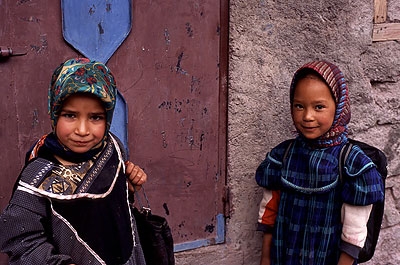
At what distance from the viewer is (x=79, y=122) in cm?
185

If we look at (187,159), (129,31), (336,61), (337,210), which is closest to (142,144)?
(187,159)

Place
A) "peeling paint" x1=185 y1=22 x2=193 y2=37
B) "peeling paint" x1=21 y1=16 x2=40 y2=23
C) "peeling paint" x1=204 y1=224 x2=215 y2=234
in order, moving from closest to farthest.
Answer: "peeling paint" x1=21 y1=16 x2=40 y2=23 < "peeling paint" x1=185 y1=22 x2=193 y2=37 < "peeling paint" x1=204 y1=224 x2=215 y2=234

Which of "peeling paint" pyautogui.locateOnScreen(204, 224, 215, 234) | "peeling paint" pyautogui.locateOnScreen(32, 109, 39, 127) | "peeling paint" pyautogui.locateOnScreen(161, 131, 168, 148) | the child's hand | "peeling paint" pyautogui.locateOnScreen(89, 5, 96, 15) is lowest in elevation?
"peeling paint" pyautogui.locateOnScreen(204, 224, 215, 234)

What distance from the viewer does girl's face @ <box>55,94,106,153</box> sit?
1830mm

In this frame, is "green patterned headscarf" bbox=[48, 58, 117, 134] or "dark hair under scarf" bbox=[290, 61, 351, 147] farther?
"dark hair under scarf" bbox=[290, 61, 351, 147]

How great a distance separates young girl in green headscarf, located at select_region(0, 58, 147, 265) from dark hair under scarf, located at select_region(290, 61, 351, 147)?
38.4 inches

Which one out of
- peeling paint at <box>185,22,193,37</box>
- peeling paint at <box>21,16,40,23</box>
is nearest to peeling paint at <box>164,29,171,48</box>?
peeling paint at <box>185,22,193,37</box>

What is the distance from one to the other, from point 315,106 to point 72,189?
117cm

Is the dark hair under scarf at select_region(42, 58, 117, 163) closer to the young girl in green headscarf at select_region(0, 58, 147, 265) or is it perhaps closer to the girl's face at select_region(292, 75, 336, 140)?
the young girl in green headscarf at select_region(0, 58, 147, 265)

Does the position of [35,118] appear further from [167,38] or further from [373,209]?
[373,209]

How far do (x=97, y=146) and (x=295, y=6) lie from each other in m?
1.55

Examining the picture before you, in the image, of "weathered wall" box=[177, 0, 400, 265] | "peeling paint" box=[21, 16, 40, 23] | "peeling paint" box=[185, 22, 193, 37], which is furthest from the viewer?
"weathered wall" box=[177, 0, 400, 265]

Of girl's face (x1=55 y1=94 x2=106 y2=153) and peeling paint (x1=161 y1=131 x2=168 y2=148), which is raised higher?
girl's face (x1=55 y1=94 x2=106 y2=153)

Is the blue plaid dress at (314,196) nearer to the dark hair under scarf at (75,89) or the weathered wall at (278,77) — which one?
the weathered wall at (278,77)
